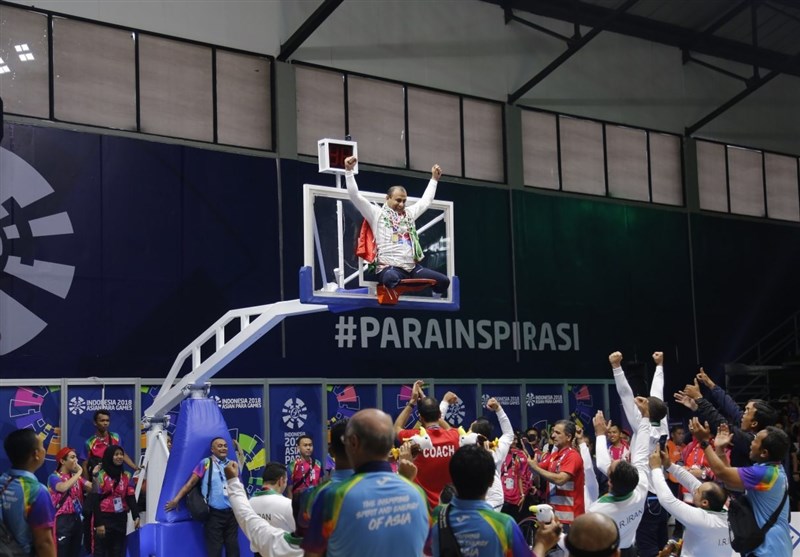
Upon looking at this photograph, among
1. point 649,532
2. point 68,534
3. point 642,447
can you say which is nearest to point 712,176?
point 649,532

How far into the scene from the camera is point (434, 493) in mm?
8398

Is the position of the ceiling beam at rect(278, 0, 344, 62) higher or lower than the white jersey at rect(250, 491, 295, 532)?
higher

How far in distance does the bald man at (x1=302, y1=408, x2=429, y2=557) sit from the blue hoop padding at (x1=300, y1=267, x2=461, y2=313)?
253 inches

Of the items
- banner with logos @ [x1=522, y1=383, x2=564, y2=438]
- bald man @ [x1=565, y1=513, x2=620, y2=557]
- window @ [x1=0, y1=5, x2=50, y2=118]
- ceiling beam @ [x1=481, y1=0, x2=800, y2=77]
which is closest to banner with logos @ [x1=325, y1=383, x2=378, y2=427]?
banner with logos @ [x1=522, y1=383, x2=564, y2=438]

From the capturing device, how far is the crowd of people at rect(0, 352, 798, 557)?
15.1 ft

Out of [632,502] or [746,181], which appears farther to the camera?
[746,181]

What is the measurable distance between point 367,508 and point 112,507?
9744mm

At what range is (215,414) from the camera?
1234cm

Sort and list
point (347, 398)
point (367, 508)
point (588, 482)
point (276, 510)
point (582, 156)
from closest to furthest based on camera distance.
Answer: point (367, 508)
point (276, 510)
point (588, 482)
point (347, 398)
point (582, 156)

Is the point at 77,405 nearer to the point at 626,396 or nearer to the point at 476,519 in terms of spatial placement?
the point at 626,396

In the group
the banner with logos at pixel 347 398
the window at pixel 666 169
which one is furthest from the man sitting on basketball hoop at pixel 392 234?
the window at pixel 666 169

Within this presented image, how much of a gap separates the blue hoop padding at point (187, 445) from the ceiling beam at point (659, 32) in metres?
12.2

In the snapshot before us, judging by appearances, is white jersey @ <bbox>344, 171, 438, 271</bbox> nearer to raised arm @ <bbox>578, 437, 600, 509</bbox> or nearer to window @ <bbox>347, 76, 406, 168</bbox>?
raised arm @ <bbox>578, 437, 600, 509</bbox>

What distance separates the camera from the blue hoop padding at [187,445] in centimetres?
1191
